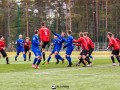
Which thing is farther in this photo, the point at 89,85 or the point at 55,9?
the point at 55,9

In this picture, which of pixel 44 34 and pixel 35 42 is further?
pixel 44 34

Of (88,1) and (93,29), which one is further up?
(88,1)

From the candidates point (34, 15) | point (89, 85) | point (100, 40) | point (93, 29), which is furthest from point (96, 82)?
point (34, 15)

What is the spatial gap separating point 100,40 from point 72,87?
60.3 metres

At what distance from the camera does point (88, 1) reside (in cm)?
8294

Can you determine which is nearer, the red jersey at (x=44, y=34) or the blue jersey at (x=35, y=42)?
the blue jersey at (x=35, y=42)

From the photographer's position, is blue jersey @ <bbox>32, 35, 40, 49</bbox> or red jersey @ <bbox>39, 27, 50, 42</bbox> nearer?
blue jersey @ <bbox>32, 35, 40, 49</bbox>

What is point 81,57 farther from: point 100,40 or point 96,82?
point 100,40

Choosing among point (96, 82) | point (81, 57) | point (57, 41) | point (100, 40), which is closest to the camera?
point (96, 82)

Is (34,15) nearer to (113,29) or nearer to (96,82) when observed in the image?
(113,29)

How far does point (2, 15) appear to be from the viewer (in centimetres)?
8062

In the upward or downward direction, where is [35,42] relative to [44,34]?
downward

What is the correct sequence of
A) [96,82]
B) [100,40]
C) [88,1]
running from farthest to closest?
1. [88,1]
2. [100,40]
3. [96,82]

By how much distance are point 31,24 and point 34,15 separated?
6.76 ft
